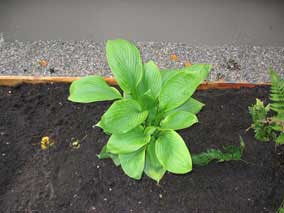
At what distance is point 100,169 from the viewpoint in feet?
5.35

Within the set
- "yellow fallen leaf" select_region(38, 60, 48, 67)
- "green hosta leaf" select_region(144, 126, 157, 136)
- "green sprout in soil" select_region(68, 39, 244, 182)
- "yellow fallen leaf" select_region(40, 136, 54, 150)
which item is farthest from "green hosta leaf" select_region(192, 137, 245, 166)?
"yellow fallen leaf" select_region(38, 60, 48, 67)

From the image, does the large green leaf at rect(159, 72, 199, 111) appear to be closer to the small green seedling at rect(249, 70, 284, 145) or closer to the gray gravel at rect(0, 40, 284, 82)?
the small green seedling at rect(249, 70, 284, 145)

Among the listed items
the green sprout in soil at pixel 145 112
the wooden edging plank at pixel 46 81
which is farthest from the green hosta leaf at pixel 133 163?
the wooden edging plank at pixel 46 81

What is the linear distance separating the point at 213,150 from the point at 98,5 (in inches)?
52.9

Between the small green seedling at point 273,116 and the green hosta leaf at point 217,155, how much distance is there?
0.14 meters

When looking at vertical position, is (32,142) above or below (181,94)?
below

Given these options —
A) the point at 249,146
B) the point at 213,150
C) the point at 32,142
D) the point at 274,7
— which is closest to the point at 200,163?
the point at 213,150

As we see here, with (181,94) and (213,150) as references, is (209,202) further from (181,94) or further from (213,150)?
(181,94)

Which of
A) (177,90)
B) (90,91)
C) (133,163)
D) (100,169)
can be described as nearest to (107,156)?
(100,169)

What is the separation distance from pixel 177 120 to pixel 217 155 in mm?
260

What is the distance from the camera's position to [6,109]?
1877 millimetres

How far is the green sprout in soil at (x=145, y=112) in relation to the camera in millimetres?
1354

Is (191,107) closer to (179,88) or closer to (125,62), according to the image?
(179,88)

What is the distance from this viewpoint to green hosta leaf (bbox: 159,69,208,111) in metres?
1.37
